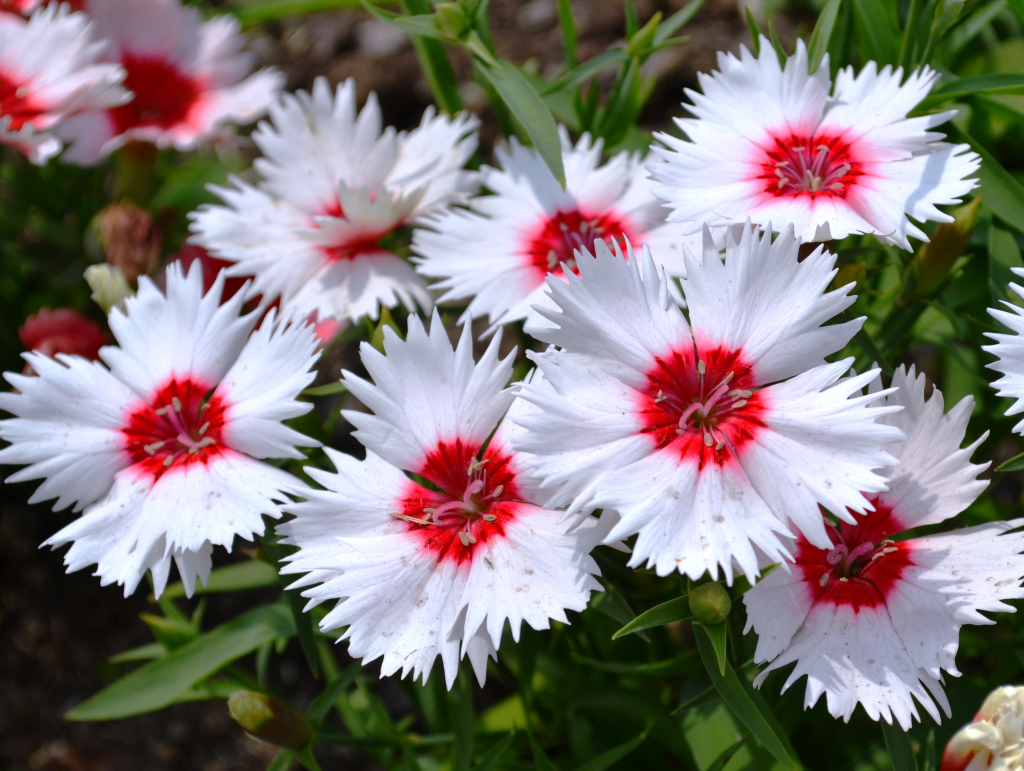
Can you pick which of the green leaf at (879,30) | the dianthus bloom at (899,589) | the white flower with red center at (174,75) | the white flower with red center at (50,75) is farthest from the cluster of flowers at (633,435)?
the white flower with red center at (174,75)

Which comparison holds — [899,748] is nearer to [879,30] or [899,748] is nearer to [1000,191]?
[1000,191]

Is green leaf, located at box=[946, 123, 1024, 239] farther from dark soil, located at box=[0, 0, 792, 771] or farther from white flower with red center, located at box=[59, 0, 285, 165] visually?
white flower with red center, located at box=[59, 0, 285, 165]

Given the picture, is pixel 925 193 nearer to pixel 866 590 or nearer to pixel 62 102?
pixel 866 590

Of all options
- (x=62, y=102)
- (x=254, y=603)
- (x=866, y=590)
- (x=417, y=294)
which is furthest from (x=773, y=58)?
(x=254, y=603)

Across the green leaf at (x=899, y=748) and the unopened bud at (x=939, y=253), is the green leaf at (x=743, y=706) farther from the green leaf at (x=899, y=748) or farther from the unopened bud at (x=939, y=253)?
the unopened bud at (x=939, y=253)

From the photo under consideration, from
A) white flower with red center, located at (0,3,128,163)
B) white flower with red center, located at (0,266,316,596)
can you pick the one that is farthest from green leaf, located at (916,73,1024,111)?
white flower with red center, located at (0,3,128,163)

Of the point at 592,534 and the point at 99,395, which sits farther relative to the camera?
the point at 99,395
